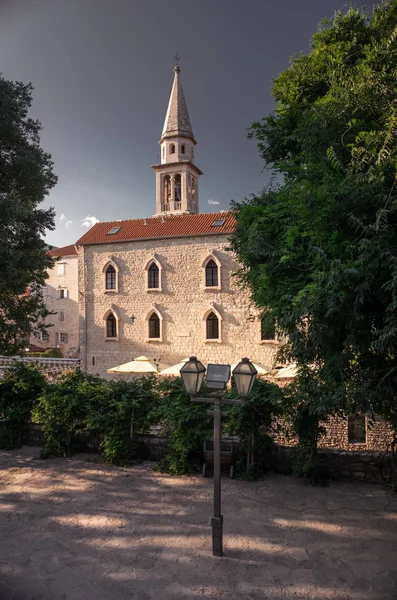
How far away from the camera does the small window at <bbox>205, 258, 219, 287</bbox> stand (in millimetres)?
21734

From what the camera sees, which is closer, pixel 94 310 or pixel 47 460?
pixel 47 460

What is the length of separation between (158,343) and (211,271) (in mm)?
5687

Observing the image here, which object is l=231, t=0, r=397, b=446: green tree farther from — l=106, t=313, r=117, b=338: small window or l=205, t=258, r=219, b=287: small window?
l=106, t=313, r=117, b=338: small window

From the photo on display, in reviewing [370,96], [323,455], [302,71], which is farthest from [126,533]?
[302,71]

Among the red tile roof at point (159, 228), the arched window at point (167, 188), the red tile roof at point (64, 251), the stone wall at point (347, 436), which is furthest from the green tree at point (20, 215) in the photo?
the red tile roof at point (64, 251)

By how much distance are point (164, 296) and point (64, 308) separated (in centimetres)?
1734

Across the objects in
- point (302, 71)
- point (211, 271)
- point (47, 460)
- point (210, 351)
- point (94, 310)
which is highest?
point (302, 71)

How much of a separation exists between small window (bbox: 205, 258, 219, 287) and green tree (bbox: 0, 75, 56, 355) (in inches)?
441

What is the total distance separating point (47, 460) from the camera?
865 centimetres

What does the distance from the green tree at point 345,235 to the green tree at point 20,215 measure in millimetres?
6861

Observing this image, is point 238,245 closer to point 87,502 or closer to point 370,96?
point 370,96

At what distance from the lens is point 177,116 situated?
105ft

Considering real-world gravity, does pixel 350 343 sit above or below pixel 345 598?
above

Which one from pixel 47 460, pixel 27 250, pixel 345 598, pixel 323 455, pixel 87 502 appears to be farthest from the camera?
pixel 27 250
